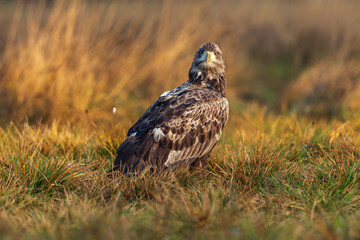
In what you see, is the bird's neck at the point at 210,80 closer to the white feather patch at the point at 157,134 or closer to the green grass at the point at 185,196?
the green grass at the point at 185,196

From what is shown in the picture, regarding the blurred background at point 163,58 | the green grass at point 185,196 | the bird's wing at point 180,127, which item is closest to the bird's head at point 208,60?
the bird's wing at point 180,127

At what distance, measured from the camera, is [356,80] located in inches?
312

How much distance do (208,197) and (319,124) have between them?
10.8ft

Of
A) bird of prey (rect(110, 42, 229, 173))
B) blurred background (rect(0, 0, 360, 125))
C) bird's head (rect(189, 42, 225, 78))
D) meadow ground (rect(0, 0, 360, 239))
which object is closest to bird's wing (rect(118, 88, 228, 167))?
bird of prey (rect(110, 42, 229, 173))

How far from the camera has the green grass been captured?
2.90m

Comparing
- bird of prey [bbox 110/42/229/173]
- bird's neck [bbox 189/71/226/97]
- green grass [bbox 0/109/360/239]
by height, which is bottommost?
green grass [bbox 0/109/360/239]

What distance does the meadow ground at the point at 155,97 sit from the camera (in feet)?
10.3

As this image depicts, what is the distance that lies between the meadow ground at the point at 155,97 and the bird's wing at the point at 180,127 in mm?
237

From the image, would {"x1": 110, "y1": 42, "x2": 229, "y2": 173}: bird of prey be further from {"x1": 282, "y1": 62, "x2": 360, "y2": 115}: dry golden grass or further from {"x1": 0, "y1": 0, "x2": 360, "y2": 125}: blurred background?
{"x1": 282, "y1": 62, "x2": 360, "y2": 115}: dry golden grass

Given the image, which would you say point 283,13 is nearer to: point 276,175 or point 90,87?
point 90,87

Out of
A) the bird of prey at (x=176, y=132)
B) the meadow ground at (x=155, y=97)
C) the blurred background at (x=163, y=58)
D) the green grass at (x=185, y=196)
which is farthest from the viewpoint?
the blurred background at (x=163, y=58)

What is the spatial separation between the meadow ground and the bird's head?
93cm

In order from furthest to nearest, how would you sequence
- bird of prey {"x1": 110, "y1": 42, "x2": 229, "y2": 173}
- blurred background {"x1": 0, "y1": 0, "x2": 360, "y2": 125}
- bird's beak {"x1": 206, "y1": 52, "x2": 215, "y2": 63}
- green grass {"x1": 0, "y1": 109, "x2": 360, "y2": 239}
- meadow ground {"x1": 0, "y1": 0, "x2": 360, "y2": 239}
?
1. blurred background {"x1": 0, "y1": 0, "x2": 360, "y2": 125}
2. bird's beak {"x1": 206, "y1": 52, "x2": 215, "y2": 63}
3. bird of prey {"x1": 110, "y1": 42, "x2": 229, "y2": 173}
4. meadow ground {"x1": 0, "y1": 0, "x2": 360, "y2": 239}
5. green grass {"x1": 0, "y1": 109, "x2": 360, "y2": 239}

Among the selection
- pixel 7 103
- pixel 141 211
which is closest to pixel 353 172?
pixel 141 211
